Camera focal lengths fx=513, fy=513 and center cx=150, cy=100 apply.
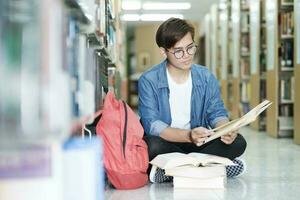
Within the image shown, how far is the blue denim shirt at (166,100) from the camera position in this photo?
2.47 metres

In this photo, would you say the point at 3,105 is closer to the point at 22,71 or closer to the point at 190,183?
the point at 22,71

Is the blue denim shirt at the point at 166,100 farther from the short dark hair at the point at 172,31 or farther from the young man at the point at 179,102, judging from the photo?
the short dark hair at the point at 172,31

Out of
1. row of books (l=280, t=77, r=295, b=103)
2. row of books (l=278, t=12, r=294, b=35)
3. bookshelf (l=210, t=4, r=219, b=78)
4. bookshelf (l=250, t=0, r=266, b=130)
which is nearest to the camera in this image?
row of books (l=278, t=12, r=294, b=35)

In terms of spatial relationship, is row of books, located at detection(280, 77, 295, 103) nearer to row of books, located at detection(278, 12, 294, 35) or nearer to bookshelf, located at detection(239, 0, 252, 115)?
row of books, located at detection(278, 12, 294, 35)

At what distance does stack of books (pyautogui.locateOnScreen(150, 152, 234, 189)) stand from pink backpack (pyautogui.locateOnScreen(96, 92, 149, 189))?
115 mm

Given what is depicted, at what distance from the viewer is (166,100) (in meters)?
2.50

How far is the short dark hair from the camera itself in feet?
7.86

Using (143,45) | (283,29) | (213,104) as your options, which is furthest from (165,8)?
(213,104)

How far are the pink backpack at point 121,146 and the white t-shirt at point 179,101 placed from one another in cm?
28

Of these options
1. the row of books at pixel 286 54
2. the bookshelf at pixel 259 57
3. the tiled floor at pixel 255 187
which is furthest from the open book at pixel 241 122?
the bookshelf at pixel 259 57

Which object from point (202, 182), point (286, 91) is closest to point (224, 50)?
point (286, 91)

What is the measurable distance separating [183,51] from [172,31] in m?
0.11

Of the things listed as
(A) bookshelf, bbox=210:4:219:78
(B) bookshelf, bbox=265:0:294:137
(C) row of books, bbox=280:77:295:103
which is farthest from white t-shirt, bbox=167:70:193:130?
(A) bookshelf, bbox=210:4:219:78

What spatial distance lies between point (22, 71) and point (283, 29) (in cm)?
434
